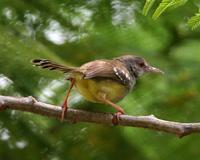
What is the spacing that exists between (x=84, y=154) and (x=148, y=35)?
0.95 m

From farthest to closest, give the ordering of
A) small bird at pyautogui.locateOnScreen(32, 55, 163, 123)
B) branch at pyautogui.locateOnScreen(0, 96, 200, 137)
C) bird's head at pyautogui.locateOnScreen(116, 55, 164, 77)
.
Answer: bird's head at pyautogui.locateOnScreen(116, 55, 164, 77) → small bird at pyautogui.locateOnScreen(32, 55, 163, 123) → branch at pyautogui.locateOnScreen(0, 96, 200, 137)

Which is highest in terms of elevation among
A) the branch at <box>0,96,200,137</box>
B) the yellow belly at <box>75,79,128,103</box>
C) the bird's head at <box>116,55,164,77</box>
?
the branch at <box>0,96,200,137</box>

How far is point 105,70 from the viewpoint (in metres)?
4.21

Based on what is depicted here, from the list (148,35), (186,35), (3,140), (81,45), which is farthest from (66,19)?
(186,35)

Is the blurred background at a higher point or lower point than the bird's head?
higher

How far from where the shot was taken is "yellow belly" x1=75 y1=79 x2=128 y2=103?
3.93 m

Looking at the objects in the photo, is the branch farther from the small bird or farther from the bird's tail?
the small bird

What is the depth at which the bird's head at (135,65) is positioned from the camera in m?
4.96

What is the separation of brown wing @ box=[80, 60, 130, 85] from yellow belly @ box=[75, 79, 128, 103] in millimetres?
46

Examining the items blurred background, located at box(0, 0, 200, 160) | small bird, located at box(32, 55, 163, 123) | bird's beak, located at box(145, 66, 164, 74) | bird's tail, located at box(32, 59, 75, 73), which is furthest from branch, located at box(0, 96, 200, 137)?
bird's beak, located at box(145, 66, 164, 74)

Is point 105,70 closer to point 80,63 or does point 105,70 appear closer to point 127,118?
point 80,63

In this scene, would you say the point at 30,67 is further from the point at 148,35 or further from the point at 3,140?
the point at 148,35

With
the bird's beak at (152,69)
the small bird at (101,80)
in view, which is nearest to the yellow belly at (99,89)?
the small bird at (101,80)

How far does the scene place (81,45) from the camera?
4.12 metres
